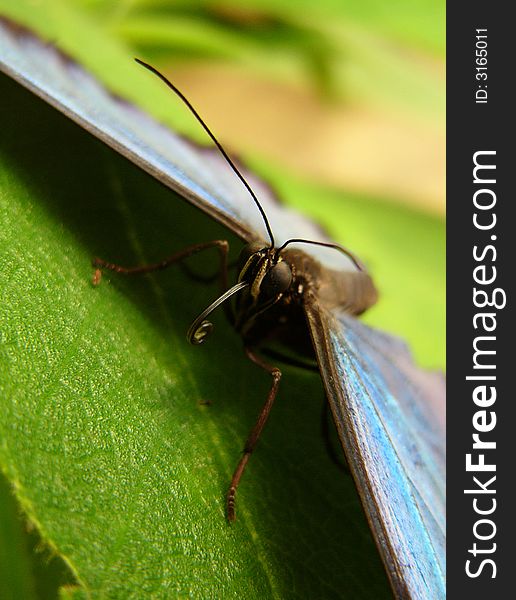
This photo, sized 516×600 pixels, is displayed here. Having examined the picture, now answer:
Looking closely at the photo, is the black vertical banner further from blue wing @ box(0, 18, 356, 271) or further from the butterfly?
blue wing @ box(0, 18, 356, 271)

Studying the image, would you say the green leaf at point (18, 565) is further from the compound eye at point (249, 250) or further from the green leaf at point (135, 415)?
the compound eye at point (249, 250)

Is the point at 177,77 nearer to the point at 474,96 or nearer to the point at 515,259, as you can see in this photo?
the point at 474,96

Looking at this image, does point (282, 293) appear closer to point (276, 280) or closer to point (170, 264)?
point (276, 280)

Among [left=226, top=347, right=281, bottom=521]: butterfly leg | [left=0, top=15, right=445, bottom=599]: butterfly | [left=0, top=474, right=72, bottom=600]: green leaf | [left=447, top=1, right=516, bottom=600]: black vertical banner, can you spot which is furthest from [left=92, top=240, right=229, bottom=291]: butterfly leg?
[left=447, top=1, right=516, bottom=600]: black vertical banner

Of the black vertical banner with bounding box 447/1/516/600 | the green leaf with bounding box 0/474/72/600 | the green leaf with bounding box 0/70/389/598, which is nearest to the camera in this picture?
the green leaf with bounding box 0/70/389/598

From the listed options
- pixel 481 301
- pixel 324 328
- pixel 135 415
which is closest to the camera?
pixel 135 415

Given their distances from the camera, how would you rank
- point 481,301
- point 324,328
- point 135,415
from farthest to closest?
1. point 481,301
2. point 324,328
3. point 135,415

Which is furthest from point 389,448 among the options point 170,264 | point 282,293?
point 170,264
